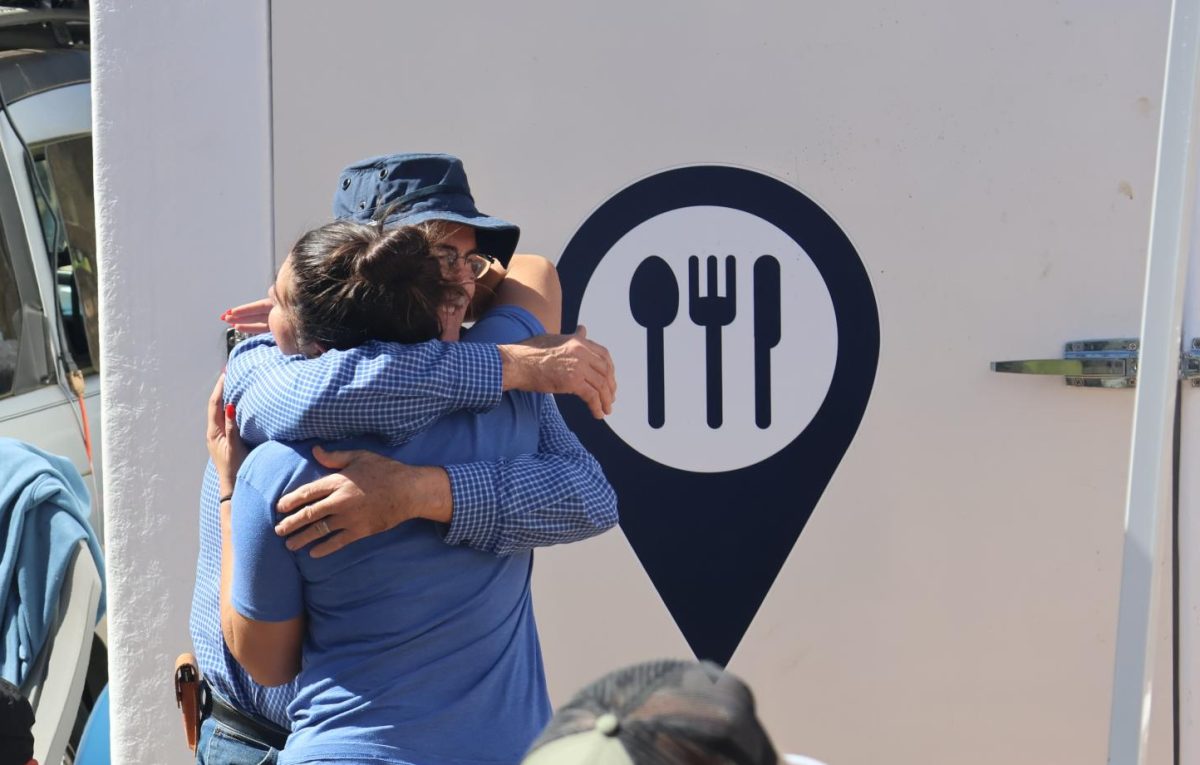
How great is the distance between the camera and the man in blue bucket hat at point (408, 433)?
1.29 metres

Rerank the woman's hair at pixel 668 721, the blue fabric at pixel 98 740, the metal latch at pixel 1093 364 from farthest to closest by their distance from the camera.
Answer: the blue fabric at pixel 98 740 → the metal latch at pixel 1093 364 → the woman's hair at pixel 668 721

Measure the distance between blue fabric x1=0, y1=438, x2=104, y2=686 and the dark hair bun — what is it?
1.83 m

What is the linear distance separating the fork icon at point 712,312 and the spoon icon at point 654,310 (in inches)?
1.4

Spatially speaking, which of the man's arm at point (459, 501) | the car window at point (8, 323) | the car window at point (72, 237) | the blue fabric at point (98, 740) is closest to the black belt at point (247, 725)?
the man's arm at point (459, 501)

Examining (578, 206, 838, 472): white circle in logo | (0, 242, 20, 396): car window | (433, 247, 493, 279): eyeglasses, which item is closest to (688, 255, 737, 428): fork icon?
(578, 206, 838, 472): white circle in logo

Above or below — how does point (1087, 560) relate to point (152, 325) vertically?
below

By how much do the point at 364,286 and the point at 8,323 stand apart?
2.82 m

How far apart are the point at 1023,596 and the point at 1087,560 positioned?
13cm

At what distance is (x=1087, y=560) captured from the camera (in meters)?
2.22

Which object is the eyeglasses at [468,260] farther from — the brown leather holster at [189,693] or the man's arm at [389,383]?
the brown leather holster at [189,693]

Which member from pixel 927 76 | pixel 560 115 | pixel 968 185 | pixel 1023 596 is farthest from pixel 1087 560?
pixel 560 115

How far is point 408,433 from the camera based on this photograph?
4.44 ft

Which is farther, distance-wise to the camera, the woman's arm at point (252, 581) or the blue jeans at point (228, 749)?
the blue jeans at point (228, 749)

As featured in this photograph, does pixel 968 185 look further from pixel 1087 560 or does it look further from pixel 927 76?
pixel 1087 560
